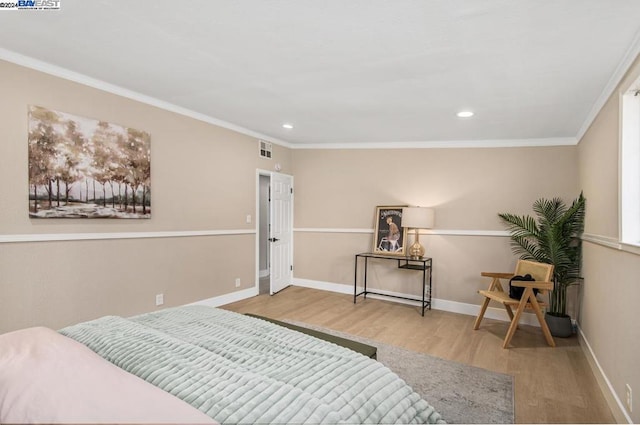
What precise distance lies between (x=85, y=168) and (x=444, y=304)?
4577 mm

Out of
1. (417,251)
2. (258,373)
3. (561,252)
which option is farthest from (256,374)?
(561,252)

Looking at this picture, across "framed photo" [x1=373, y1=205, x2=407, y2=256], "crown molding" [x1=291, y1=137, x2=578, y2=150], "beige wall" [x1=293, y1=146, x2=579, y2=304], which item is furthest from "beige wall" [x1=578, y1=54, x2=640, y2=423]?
"framed photo" [x1=373, y1=205, x2=407, y2=256]

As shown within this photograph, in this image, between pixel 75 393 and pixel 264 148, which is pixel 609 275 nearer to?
pixel 75 393

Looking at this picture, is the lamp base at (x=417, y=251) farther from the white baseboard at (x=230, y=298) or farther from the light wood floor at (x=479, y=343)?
the white baseboard at (x=230, y=298)

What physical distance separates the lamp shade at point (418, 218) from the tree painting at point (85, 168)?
321cm

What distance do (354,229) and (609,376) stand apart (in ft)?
11.6

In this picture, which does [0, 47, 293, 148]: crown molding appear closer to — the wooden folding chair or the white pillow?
the white pillow

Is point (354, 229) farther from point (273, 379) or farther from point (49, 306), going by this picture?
point (273, 379)

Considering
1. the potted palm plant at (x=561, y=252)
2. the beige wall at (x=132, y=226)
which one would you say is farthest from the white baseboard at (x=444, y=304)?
the beige wall at (x=132, y=226)

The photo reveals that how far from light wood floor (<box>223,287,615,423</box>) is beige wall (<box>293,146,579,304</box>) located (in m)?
0.50

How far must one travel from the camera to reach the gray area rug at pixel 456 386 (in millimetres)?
2239

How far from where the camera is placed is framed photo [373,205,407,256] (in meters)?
5.05

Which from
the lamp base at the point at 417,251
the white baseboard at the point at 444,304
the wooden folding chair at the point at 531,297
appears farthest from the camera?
the lamp base at the point at 417,251

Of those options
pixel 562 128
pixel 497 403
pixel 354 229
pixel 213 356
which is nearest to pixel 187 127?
pixel 354 229
